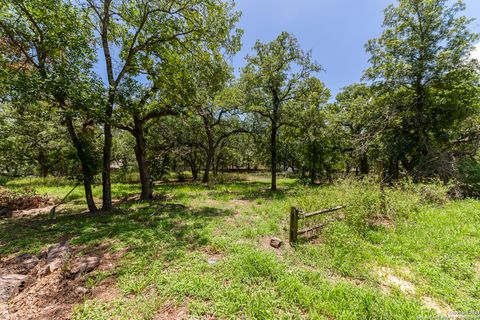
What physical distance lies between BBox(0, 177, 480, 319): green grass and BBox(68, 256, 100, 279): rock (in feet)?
1.36

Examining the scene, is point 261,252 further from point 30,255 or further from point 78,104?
point 78,104

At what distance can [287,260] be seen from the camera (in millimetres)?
3557

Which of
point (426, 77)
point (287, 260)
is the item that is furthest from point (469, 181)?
point (287, 260)

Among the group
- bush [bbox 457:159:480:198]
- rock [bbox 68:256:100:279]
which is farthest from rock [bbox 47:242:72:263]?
bush [bbox 457:159:480:198]

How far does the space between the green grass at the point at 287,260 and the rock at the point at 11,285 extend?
1.08 metres

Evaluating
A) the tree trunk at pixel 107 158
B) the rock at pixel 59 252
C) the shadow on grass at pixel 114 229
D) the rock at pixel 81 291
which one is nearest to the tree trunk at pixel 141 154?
the tree trunk at pixel 107 158

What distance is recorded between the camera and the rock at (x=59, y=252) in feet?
11.7

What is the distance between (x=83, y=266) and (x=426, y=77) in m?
15.1

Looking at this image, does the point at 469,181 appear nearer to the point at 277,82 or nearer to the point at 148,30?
the point at 277,82

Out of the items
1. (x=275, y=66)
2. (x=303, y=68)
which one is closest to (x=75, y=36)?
(x=275, y=66)

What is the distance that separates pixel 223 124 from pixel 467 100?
14.3 m

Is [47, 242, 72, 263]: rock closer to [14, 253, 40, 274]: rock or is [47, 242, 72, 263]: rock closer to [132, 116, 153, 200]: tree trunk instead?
[14, 253, 40, 274]: rock

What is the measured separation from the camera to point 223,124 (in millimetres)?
15430

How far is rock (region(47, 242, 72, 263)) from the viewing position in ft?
11.7
